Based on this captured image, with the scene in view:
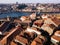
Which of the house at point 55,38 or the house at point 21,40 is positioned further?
the house at point 55,38

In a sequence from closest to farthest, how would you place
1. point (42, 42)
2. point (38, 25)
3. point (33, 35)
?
point (42, 42) < point (33, 35) < point (38, 25)

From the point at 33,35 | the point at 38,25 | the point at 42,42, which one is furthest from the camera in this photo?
the point at 38,25

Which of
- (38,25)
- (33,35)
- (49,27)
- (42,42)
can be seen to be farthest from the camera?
(38,25)

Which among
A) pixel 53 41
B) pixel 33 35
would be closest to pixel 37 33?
pixel 33 35

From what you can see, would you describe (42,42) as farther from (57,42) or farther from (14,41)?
(14,41)

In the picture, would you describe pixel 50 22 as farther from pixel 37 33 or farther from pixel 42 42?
pixel 42 42

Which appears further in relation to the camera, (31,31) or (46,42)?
(31,31)

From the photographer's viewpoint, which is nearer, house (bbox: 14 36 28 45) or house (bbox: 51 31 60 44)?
house (bbox: 14 36 28 45)

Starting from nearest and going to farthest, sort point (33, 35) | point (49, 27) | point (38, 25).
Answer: point (33, 35)
point (49, 27)
point (38, 25)

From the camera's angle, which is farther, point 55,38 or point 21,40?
point 55,38

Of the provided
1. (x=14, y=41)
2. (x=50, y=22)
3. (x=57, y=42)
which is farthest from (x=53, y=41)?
(x=50, y=22)
